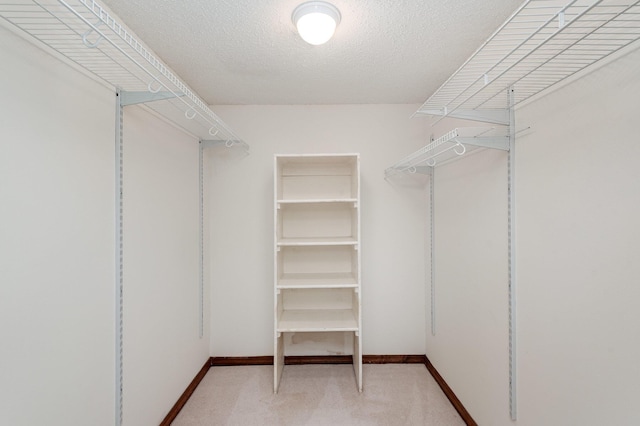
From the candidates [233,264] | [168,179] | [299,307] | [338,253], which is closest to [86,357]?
[168,179]

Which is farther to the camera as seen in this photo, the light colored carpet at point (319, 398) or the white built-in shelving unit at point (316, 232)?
the white built-in shelving unit at point (316, 232)

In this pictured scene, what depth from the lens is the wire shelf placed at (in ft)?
2.63

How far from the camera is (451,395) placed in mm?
2045

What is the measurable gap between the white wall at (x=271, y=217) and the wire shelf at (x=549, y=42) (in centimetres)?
113

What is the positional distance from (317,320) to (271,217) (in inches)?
35.6

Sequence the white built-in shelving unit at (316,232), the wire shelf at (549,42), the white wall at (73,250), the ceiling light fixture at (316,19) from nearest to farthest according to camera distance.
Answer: the wire shelf at (549,42)
the white wall at (73,250)
the ceiling light fixture at (316,19)
the white built-in shelving unit at (316,232)

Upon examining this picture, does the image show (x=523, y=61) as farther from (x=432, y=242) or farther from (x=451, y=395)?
(x=451, y=395)

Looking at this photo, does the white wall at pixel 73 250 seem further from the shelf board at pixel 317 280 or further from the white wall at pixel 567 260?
the white wall at pixel 567 260

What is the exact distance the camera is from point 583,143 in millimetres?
1051

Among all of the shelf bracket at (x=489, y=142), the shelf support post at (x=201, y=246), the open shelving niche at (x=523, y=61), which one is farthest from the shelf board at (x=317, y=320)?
the shelf bracket at (x=489, y=142)

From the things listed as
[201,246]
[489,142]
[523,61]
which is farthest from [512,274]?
[201,246]

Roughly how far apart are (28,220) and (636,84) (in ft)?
6.11

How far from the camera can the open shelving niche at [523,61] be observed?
Result: 839 mm

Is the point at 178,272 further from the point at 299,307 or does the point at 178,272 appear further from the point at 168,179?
the point at 299,307
